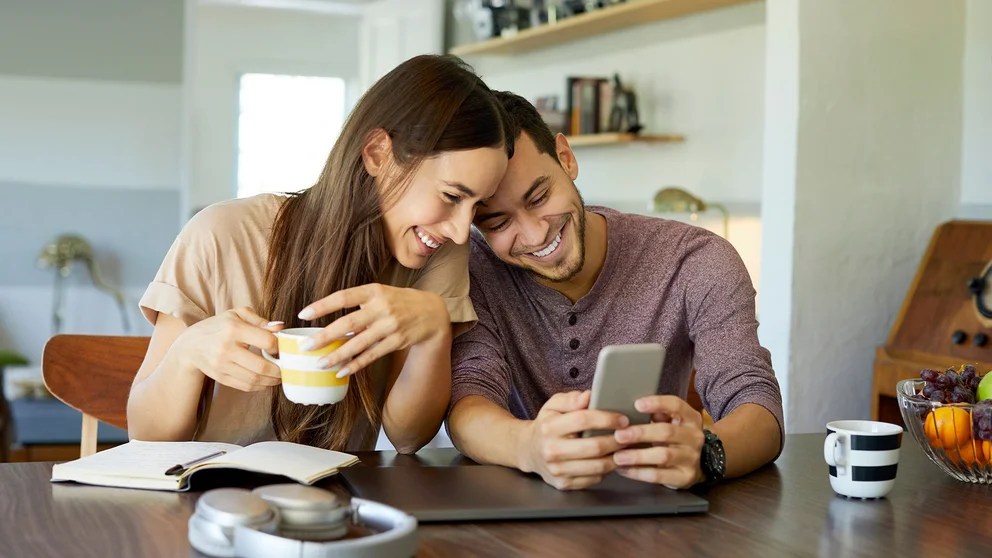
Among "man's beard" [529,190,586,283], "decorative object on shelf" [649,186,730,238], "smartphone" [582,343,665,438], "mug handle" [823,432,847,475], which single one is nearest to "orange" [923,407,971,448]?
"mug handle" [823,432,847,475]

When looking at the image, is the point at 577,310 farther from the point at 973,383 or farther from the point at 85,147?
the point at 85,147

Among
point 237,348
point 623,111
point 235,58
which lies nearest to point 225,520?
point 237,348

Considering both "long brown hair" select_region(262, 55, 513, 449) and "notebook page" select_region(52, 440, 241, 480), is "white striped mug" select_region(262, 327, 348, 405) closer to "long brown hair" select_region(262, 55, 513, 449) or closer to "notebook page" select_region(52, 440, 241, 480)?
"notebook page" select_region(52, 440, 241, 480)

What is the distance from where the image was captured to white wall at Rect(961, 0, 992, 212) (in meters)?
3.31

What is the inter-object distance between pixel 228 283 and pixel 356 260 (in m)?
0.21

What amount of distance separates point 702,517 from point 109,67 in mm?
5539

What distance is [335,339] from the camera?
1.34 m

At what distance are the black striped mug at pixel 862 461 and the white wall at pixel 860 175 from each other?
194 cm

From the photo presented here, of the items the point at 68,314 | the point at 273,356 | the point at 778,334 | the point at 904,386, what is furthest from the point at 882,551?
the point at 68,314

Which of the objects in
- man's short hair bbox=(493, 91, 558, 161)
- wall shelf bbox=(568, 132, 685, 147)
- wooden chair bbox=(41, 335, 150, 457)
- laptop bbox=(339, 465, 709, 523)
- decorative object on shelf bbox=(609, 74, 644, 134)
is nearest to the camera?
laptop bbox=(339, 465, 709, 523)

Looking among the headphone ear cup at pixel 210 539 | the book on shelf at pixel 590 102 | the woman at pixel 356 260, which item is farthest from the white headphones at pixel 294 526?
the book on shelf at pixel 590 102

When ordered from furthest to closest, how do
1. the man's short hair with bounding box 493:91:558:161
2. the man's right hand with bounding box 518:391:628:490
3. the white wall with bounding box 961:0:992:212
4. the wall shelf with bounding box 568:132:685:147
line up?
the wall shelf with bounding box 568:132:685:147
the white wall with bounding box 961:0:992:212
the man's short hair with bounding box 493:91:558:161
the man's right hand with bounding box 518:391:628:490

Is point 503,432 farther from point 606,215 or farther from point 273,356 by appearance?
point 606,215

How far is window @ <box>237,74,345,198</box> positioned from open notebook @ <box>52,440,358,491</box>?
7776 mm
